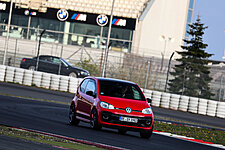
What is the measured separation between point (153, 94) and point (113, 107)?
606 inches

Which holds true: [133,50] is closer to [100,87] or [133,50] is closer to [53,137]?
[100,87]

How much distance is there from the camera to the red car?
42.4ft

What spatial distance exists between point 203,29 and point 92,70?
1677 cm

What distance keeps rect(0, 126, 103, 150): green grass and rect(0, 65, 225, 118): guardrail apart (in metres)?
17.7

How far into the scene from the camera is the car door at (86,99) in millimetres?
13734

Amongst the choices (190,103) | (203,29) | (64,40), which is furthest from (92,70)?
(203,29)

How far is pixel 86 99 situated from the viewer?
46.0 feet

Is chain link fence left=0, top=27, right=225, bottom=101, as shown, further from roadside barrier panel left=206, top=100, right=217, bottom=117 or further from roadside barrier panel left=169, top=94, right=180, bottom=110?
roadside barrier panel left=169, top=94, right=180, bottom=110

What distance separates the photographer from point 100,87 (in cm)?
1385

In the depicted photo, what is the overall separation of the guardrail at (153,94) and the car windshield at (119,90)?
13493 millimetres

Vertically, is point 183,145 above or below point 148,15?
below

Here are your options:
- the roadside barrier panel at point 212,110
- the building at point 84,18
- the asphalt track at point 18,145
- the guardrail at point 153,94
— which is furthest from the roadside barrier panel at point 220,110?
the building at point 84,18

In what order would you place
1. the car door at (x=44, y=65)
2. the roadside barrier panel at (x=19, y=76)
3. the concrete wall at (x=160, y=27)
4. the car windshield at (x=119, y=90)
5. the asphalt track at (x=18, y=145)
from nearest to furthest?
the asphalt track at (x=18, y=145), the car windshield at (x=119, y=90), the roadside barrier panel at (x=19, y=76), the car door at (x=44, y=65), the concrete wall at (x=160, y=27)

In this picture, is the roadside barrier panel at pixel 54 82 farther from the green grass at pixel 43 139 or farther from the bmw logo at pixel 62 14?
the bmw logo at pixel 62 14
